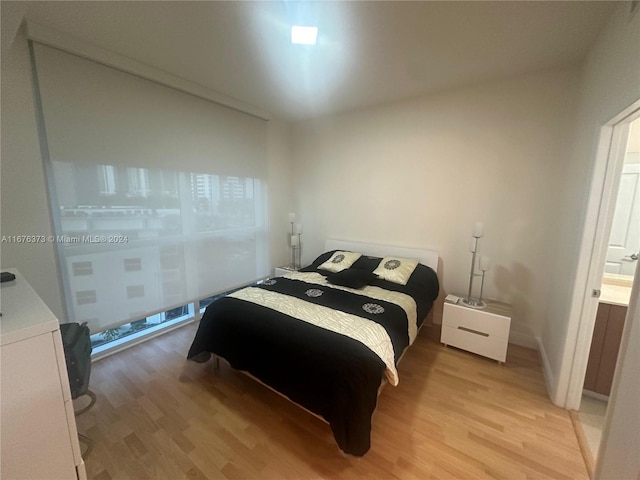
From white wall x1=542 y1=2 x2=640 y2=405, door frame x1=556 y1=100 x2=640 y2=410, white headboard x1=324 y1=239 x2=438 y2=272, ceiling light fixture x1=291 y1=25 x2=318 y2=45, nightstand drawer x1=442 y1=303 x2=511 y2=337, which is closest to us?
white wall x1=542 y1=2 x2=640 y2=405

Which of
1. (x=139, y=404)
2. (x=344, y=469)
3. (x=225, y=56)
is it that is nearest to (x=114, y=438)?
(x=139, y=404)

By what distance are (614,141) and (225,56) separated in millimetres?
2815

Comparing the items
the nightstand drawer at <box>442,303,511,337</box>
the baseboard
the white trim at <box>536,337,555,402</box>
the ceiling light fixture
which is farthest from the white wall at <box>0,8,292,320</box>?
the baseboard

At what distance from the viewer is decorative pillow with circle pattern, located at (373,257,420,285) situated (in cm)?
262

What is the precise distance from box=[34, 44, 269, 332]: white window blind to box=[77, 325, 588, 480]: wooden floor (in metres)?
0.75

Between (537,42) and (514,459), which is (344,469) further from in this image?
(537,42)

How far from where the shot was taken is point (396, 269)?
106 inches

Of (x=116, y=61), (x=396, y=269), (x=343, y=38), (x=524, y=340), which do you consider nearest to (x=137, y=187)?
(x=116, y=61)

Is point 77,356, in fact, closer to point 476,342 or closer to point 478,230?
point 476,342

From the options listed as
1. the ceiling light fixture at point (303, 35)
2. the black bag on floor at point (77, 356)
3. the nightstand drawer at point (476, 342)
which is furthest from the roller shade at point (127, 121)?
the nightstand drawer at point (476, 342)

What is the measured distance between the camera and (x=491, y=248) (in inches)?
104

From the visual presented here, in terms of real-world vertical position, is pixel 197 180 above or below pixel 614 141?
below

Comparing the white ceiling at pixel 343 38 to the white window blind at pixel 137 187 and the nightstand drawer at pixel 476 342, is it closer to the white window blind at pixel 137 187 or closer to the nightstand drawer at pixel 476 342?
the white window blind at pixel 137 187

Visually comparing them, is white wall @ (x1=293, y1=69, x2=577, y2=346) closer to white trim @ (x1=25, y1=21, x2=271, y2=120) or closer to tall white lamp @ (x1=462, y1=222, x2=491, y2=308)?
tall white lamp @ (x1=462, y1=222, x2=491, y2=308)
